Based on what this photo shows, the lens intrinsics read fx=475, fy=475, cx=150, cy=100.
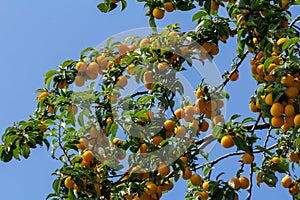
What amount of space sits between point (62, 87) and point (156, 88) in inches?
32.4

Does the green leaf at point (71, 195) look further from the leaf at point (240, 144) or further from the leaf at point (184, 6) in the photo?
the leaf at point (184, 6)

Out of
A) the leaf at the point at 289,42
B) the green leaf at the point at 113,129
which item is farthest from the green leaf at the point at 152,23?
the leaf at the point at 289,42

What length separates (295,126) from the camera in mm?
2734

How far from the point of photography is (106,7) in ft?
12.9

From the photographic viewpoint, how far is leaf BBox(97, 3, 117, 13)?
3918mm

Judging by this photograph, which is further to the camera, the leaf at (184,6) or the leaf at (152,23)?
the leaf at (152,23)

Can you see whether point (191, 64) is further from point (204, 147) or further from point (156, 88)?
point (204, 147)

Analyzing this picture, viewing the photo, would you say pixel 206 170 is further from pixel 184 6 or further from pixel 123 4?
pixel 123 4

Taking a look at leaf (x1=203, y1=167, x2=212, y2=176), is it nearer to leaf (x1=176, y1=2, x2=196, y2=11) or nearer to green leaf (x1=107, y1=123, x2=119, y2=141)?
green leaf (x1=107, y1=123, x2=119, y2=141)

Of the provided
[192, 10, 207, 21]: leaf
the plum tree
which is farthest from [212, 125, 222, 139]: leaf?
[192, 10, 207, 21]: leaf

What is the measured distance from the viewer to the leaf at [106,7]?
392 centimetres

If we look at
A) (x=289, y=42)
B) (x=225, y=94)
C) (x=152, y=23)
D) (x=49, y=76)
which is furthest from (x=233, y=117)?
(x=49, y=76)

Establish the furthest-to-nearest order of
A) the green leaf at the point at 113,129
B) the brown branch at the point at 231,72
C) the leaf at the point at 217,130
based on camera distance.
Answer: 1. the brown branch at the point at 231,72
2. the green leaf at the point at 113,129
3. the leaf at the point at 217,130

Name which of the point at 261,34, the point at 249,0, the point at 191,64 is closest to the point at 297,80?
the point at 261,34
